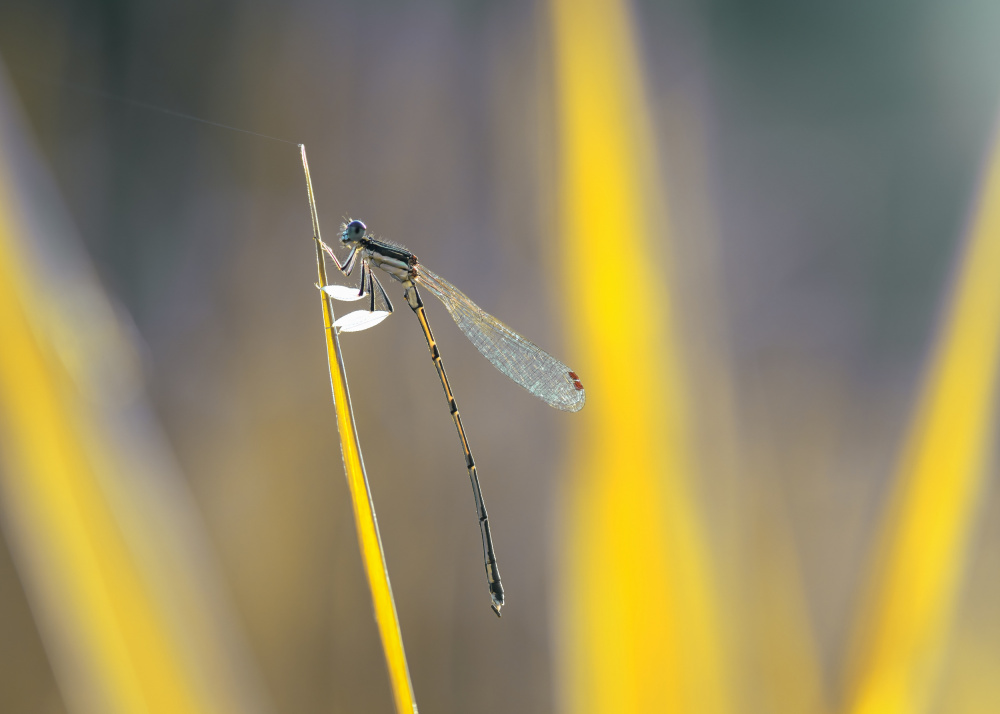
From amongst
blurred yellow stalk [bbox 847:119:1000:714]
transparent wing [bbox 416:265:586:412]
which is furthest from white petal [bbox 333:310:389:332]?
blurred yellow stalk [bbox 847:119:1000:714]

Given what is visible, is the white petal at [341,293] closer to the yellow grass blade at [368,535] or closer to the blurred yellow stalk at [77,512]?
the yellow grass blade at [368,535]

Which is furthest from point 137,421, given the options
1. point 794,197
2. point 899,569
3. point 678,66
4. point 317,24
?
point 899,569

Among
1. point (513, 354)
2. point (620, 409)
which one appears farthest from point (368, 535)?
point (620, 409)

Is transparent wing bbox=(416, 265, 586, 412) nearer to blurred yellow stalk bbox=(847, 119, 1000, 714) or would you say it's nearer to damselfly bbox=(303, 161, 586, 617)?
damselfly bbox=(303, 161, 586, 617)

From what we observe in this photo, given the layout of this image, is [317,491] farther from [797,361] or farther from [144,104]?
[797,361]

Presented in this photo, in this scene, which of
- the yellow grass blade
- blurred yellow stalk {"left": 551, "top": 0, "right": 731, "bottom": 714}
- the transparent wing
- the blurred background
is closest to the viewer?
the yellow grass blade

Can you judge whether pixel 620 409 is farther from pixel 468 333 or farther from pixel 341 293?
pixel 341 293
